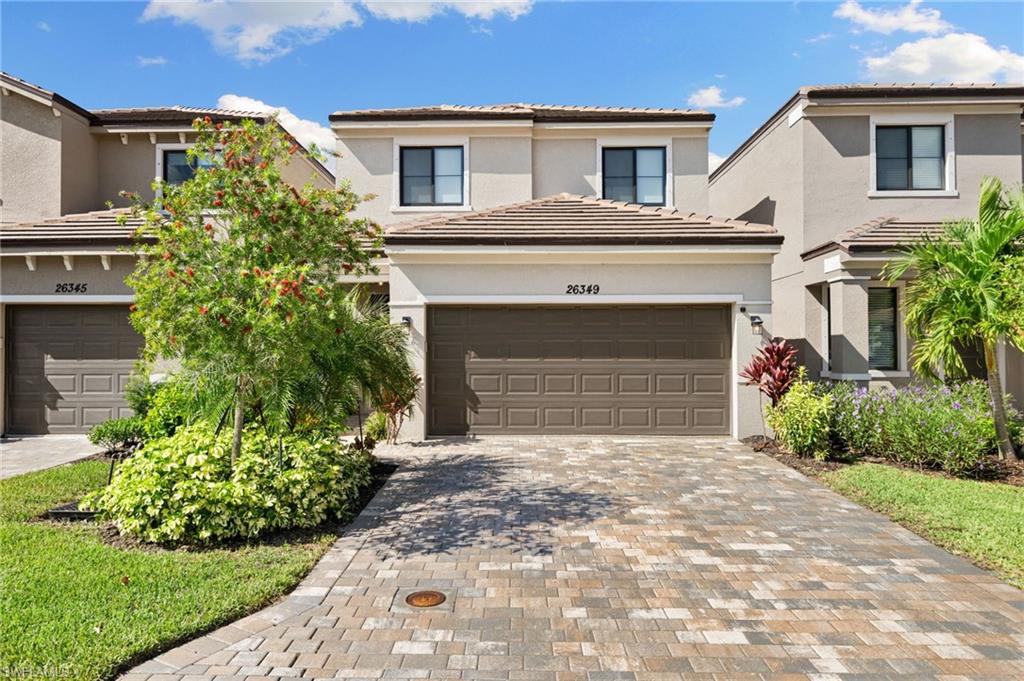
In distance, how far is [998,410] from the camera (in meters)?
9.39

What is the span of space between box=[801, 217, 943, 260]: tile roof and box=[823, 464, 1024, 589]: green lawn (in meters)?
4.37

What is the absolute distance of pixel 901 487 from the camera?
25.7ft

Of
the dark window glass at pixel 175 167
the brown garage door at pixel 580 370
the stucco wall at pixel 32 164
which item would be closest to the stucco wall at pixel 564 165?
the brown garage door at pixel 580 370

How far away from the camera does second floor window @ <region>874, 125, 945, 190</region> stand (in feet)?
43.3

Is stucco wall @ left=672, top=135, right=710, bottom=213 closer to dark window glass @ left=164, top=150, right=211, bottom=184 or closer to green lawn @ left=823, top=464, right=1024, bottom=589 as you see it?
green lawn @ left=823, top=464, right=1024, bottom=589

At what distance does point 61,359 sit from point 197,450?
317 inches

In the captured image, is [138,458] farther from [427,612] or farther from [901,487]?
[901,487]

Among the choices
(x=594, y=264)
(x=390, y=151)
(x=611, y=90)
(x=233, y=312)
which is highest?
(x=611, y=90)

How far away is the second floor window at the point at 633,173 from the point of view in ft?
47.4

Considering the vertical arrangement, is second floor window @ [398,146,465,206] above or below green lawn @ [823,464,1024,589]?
above

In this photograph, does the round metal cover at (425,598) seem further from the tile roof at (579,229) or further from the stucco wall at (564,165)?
the stucco wall at (564,165)

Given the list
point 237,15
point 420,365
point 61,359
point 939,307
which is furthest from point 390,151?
point 939,307

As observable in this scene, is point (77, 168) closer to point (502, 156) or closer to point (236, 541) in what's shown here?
point (502, 156)

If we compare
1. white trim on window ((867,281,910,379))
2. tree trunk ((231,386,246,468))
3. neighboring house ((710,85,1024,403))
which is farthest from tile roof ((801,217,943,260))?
tree trunk ((231,386,246,468))
